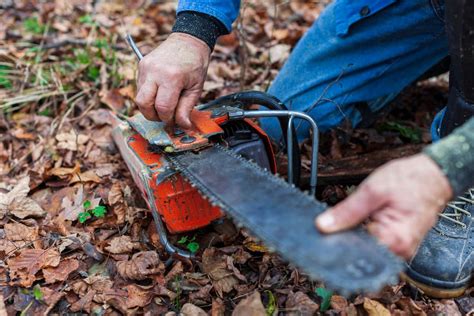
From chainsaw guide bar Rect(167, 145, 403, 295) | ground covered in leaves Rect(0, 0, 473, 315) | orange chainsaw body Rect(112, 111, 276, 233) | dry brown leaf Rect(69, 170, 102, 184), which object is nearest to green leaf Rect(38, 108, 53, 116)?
ground covered in leaves Rect(0, 0, 473, 315)

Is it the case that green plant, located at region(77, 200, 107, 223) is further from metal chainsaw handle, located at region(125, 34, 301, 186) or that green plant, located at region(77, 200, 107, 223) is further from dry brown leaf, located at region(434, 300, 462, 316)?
dry brown leaf, located at region(434, 300, 462, 316)

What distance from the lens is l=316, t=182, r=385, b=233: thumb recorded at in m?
1.15

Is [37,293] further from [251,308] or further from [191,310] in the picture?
[251,308]

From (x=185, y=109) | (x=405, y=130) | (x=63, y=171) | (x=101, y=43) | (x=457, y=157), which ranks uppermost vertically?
(x=457, y=157)

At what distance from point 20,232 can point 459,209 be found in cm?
176

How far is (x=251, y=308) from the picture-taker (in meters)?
1.64

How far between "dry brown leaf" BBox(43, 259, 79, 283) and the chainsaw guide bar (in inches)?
25.2

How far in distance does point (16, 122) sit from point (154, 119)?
136cm

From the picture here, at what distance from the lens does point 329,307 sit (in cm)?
170

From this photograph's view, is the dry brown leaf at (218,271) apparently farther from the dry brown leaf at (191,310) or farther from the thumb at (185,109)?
the thumb at (185,109)

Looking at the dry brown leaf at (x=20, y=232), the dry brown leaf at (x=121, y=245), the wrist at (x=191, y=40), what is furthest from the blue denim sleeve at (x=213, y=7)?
the dry brown leaf at (x=20, y=232)

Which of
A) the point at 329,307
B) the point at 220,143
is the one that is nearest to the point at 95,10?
the point at 220,143

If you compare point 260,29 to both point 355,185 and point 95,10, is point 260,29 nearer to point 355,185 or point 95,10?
point 95,10

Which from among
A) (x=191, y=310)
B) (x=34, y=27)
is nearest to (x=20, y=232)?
(x=191, y=310)
